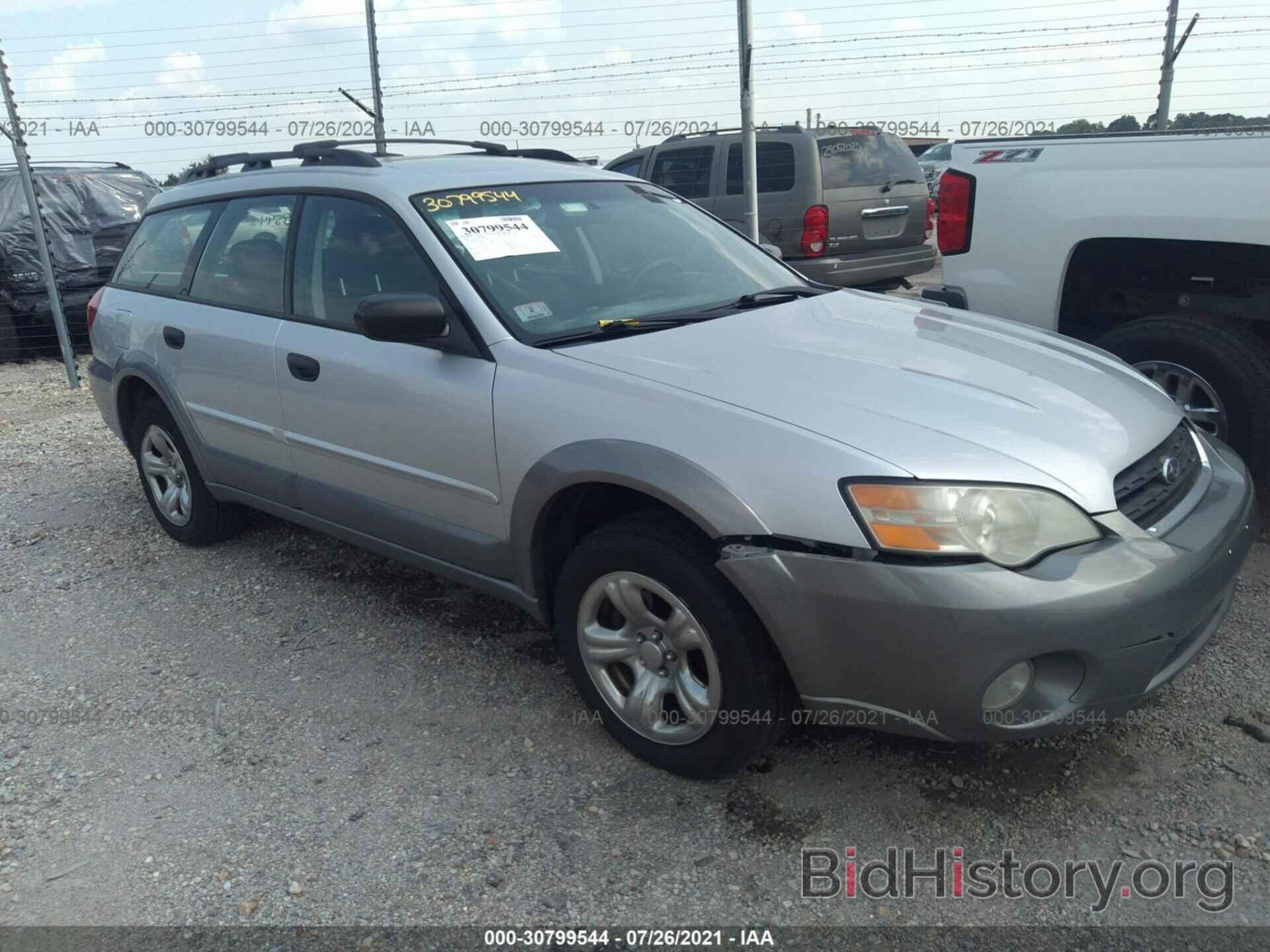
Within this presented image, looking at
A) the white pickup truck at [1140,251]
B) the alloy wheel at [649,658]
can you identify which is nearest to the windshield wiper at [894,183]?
the white pickup truck at [1140,251]

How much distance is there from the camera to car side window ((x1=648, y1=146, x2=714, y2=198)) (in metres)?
10.0

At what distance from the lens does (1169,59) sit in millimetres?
8938

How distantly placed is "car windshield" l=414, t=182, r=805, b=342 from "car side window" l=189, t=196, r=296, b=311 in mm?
782

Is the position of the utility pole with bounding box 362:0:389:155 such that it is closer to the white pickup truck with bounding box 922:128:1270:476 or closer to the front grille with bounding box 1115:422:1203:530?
the white pickup truck with bounding box 922:128:1270:476

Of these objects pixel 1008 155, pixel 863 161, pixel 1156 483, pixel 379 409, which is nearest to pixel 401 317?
pixel 379 409

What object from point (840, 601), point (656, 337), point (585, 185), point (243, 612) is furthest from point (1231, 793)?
point (243, 612)

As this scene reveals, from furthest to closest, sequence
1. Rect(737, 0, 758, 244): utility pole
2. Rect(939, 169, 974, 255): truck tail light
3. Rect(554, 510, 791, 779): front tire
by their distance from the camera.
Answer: Rect(737, 0, 758, 244): utility pole, Rect(939, 169, 974, 255): truck tail light, Rect(554, 510, 791, 779): front tire

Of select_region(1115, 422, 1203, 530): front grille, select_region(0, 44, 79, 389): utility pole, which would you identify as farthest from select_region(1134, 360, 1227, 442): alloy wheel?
select_region(0, 44, 79, 389): utility pole

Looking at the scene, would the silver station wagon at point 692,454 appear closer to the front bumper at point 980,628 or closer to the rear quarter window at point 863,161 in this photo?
the front bumper at point 980,628

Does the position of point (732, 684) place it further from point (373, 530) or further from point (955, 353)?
point (373, 530)

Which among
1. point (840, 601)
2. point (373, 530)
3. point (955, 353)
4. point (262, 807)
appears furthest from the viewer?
point (373, 530)

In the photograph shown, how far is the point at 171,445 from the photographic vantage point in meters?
A: 4.68

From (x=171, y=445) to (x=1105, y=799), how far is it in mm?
4041

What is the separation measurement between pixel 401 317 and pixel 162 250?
231 cm
